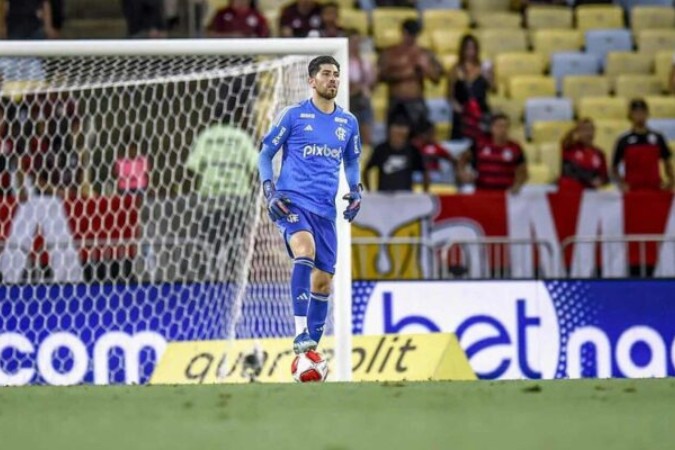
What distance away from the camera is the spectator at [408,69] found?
18.4 m

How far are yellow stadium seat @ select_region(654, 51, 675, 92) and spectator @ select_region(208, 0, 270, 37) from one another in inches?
177

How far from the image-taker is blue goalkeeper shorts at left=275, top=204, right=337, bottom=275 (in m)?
10.8

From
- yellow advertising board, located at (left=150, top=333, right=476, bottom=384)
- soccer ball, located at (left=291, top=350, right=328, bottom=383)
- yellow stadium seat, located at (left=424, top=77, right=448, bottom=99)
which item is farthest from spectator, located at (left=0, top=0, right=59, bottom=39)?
soccer ball, located at (left=291, top=350, right=328, bottom=383)

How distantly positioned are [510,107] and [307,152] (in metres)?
9.12

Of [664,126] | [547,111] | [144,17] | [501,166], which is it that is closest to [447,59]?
[547,111]

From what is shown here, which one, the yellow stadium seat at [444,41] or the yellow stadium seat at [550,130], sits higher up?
the yellow stadium seat at [444,41]

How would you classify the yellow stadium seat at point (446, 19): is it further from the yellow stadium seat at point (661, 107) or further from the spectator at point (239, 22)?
the spectator at point (239, 22)

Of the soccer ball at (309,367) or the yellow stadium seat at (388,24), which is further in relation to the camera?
the yellow stadium seat at (388,24)

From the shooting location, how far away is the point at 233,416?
25.0 ft

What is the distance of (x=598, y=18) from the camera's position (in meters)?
21.1

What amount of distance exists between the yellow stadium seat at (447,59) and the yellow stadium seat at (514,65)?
0.48 metres

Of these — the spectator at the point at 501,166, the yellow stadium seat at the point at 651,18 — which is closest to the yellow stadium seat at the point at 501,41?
the yellow stadium seat at the point at 651,18

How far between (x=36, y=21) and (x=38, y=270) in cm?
477

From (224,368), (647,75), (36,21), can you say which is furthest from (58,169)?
(647,75)
